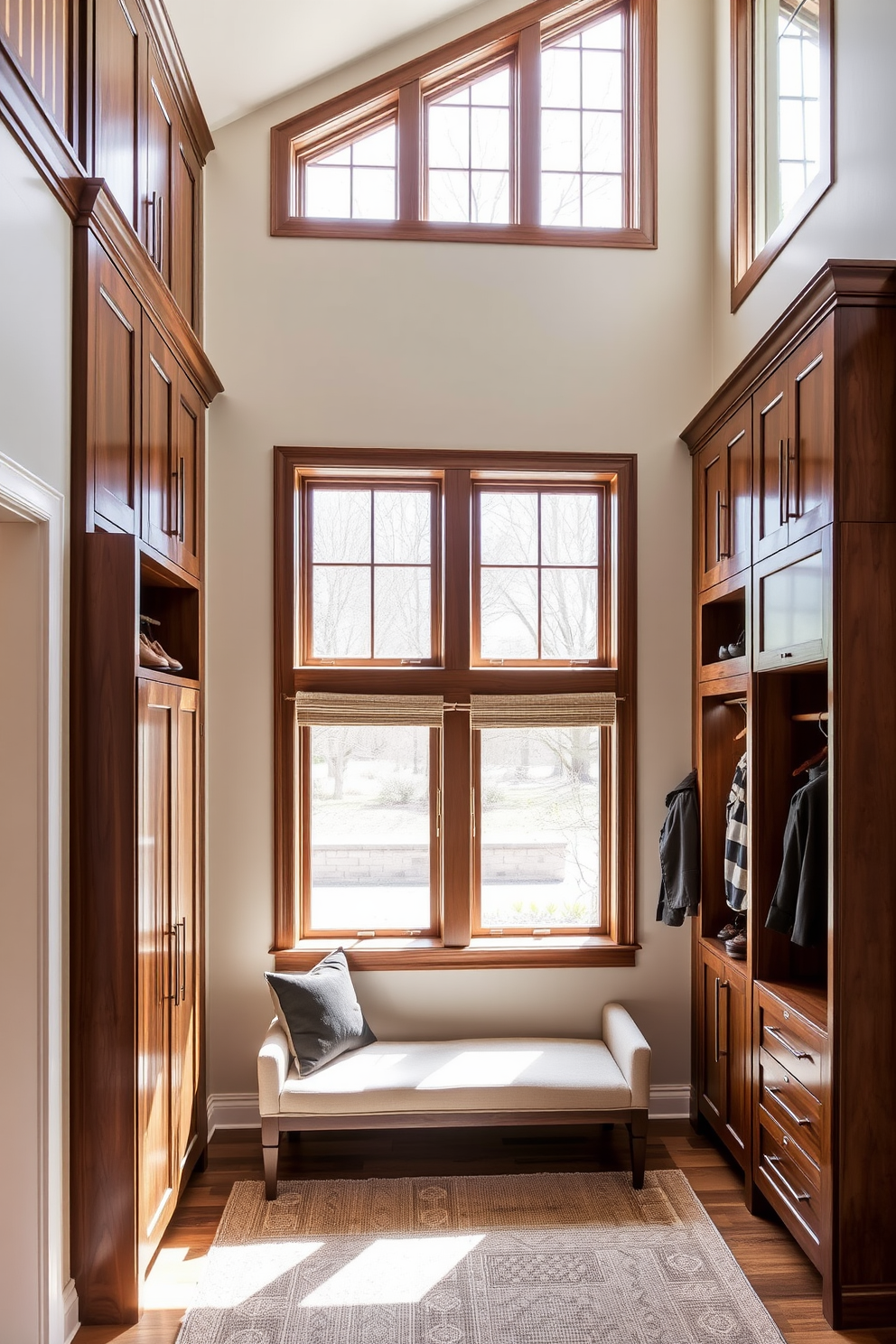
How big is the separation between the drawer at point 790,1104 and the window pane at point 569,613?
1.72 meters

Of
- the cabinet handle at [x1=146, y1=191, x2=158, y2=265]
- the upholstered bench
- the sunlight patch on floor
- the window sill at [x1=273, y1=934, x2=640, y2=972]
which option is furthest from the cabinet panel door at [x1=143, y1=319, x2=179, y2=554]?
the sunlight patch on floor

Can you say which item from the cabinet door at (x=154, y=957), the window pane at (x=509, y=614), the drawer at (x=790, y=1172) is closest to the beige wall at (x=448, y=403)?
the window pane at (x=509, y=614)

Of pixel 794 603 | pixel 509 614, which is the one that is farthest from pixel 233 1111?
pixel 794 603

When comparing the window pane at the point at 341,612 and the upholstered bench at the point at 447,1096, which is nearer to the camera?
the upholstered bench at the point at 447,1096

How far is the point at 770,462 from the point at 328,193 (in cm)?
225

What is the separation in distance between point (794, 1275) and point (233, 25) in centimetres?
447

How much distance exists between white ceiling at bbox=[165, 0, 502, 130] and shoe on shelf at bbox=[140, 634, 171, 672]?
215cm

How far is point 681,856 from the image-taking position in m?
3.73

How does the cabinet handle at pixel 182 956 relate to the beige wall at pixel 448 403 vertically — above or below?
below

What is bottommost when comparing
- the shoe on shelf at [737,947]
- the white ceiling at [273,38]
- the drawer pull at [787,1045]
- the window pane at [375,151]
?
the drawer pull at [787,1045]

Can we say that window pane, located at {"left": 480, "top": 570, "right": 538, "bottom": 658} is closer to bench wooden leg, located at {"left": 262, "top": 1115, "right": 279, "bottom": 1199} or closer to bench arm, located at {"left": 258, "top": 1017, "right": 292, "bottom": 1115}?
bench arm, located at {"left": 258, "top": 1017, "right": 292, "bottom": 1115}

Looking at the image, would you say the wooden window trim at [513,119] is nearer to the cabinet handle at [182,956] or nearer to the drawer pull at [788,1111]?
the cabinet handle at [182,956]

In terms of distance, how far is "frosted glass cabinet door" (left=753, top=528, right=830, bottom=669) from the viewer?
2621 mm

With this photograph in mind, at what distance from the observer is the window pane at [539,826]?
→ 4.00 metres
